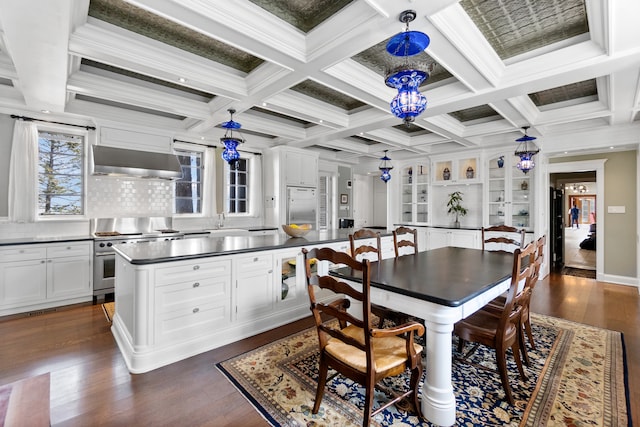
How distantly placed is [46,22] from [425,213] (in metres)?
7.07

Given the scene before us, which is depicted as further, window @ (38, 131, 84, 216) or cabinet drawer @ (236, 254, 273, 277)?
window @ (38, 131, 84, 216)

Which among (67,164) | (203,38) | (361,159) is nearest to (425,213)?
(361,159)

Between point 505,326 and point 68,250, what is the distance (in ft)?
16.0

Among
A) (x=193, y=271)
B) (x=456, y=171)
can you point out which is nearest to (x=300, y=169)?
(x=456, y=171)

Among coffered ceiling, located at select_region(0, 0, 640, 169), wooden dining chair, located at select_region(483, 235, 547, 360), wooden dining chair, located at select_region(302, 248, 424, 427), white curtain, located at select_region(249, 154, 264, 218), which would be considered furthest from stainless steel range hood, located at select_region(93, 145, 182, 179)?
wooden dining chair, located at select_region(483, 235, 547, 360)

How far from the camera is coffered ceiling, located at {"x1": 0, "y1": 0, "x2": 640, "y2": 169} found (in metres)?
2.14

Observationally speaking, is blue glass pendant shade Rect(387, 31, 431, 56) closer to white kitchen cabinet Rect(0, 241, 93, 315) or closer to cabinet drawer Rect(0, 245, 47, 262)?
white kitchen cabinet Rect(0, 241, 93, 315)

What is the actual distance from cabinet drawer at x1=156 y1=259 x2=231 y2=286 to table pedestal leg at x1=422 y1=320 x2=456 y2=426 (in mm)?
1810

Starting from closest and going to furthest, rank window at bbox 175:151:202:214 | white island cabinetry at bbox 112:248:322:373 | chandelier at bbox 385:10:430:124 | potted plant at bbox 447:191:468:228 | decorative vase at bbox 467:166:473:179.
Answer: chandelier at bbox 385:10:430:124, white island cabinetry at bbox 112:248:322:373, window at bbox 175:151:202:214, decorative vase at bbox 467:166:473:179, potted plant at bbox 447:191:468:228

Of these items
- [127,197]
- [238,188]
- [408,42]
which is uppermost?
[408,42]

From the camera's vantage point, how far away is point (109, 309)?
3.83m

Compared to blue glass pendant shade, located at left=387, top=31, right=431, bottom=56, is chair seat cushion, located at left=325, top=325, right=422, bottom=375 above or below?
below

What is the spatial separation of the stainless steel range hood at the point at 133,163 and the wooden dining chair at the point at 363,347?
3.76 m

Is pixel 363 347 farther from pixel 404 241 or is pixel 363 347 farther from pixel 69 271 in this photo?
pixel 69 271
